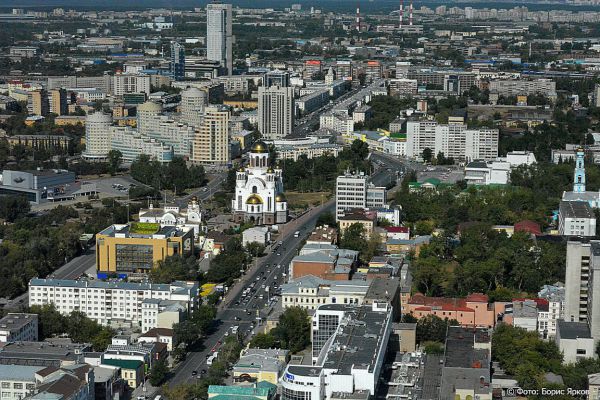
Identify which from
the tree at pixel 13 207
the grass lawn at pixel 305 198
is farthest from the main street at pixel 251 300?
the tree at pixel 13 207

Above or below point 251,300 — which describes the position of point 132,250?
above

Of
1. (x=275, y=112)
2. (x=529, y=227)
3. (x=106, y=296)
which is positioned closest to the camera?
(x=106, y=296)

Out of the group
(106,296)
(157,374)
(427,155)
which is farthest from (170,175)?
(157,374)

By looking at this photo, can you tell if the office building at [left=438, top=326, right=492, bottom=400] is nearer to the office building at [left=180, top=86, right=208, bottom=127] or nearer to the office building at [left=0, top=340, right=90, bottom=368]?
the office building at [left=0, top=340, right=90, bottom=368]

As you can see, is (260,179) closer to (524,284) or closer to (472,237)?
(472,237)

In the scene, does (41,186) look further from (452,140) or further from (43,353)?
(43,353)

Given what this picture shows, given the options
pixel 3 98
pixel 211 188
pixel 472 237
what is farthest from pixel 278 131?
pixel 472 237
